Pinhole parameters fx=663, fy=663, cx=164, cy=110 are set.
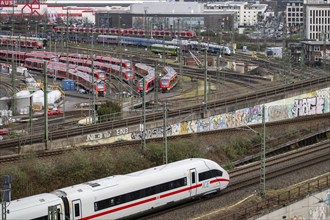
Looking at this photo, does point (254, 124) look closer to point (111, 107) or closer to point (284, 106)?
point (284, 106)

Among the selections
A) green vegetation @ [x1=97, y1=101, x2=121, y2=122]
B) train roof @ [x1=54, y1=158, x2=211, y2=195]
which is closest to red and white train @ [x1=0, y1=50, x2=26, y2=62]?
green vegetation @ [x1=97, y1=101, x2=121, y2=122]

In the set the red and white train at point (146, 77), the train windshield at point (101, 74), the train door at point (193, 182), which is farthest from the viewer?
the train windshield at point (101, 74)

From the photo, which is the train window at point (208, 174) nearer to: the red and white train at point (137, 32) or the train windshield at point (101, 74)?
the train windshield at point (101, 74)

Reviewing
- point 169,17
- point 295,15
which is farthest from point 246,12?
point 169,17

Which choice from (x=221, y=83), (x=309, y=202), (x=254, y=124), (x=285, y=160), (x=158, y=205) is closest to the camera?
(x=158, y=205)

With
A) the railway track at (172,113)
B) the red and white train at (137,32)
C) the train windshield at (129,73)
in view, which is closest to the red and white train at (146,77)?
the train windshield at (129,73)

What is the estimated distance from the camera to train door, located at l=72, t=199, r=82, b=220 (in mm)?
14578

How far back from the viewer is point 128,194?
51.3 feet

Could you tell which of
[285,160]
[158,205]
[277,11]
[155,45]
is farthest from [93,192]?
[277,11]

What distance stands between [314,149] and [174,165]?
29.1 feet

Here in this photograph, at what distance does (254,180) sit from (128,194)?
16.6 ft

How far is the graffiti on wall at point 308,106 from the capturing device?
106 ft

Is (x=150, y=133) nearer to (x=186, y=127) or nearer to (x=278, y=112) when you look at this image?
(x=186, y=127)

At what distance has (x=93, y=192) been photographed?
1502 cm
